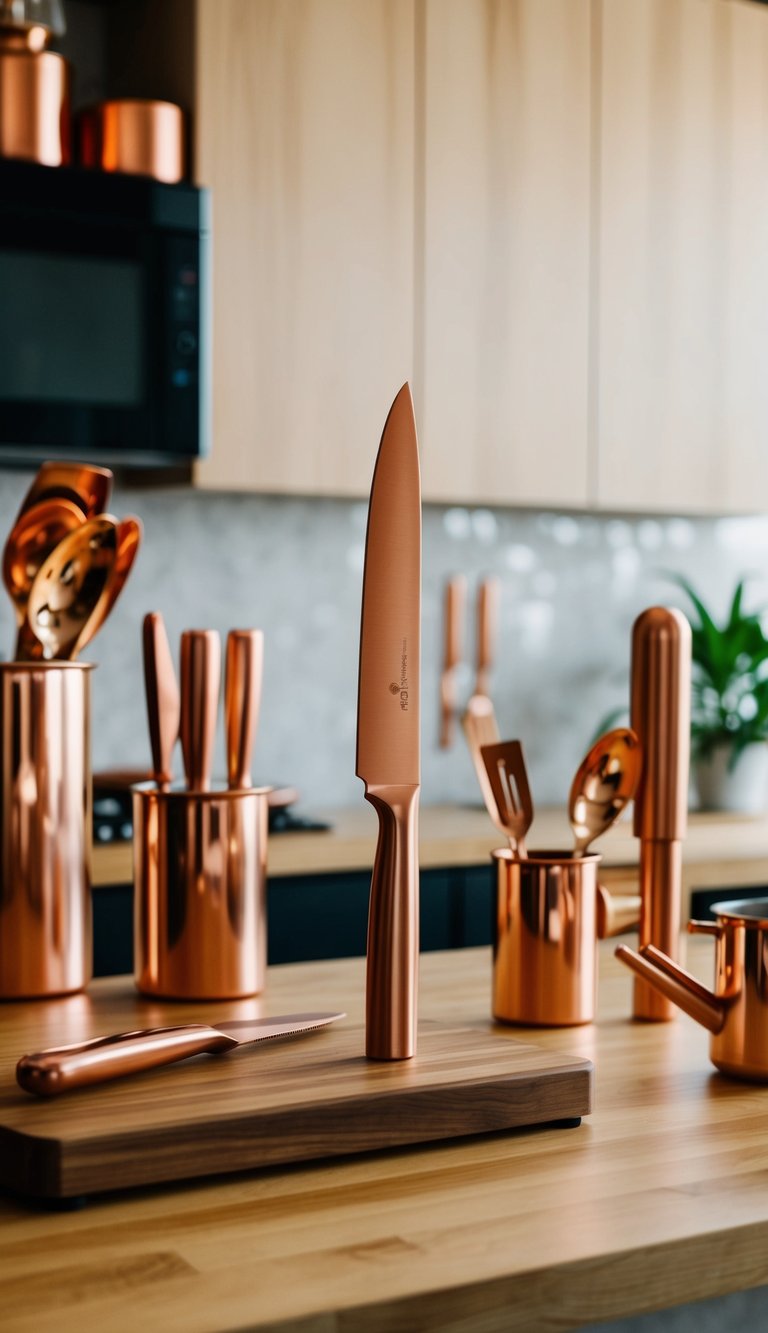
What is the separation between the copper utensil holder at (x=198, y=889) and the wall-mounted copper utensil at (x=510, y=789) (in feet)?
0.55

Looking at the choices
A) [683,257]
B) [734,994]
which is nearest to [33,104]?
[683,257]

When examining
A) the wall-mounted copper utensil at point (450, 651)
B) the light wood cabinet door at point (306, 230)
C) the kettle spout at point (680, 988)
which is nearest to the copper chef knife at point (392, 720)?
the kettle spout at point (680, 988)

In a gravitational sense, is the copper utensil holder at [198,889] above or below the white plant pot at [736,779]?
above

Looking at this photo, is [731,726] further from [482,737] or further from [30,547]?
[30,547]

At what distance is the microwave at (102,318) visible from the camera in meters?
2.44

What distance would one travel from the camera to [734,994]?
996mm

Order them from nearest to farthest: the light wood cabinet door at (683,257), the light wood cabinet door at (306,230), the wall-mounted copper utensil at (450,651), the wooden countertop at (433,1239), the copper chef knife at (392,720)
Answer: the wooden countertop at (433,1239) < the copper chef knife at (392,720) < the light wood cabinet door at (306,230) < the light wood cabinet door at (683,257) < the wall-mounted copper utensil at (450,651)

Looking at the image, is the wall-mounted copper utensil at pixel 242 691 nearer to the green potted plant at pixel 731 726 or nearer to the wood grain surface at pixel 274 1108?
the wood grain surface at pixel 274 1108

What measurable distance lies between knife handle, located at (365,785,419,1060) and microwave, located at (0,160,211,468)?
1.67m

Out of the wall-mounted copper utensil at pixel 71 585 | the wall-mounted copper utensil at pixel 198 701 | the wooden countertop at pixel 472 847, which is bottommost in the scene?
the wooden countertop at pixel 472 847

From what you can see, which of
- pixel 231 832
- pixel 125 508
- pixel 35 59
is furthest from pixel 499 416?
pixel 231 832

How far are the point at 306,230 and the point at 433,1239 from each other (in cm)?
223

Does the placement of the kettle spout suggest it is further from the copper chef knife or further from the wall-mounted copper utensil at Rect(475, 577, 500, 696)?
the wall-mounted copper utensil at Rect(475, 577, 500, 696)

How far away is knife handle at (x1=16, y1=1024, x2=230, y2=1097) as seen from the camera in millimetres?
826
